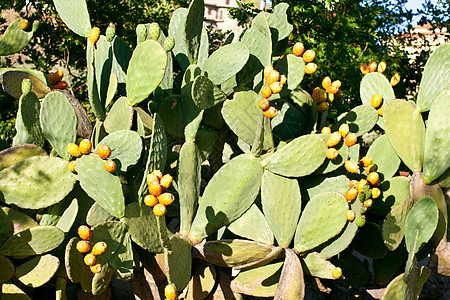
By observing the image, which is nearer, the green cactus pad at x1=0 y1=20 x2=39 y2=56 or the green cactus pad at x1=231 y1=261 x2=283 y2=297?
the green cactus pad at x1=231 y1=261 x2=283 y2=297

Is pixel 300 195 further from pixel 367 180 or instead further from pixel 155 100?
pixel 155 100

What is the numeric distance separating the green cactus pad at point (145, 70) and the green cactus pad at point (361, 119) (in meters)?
0.82

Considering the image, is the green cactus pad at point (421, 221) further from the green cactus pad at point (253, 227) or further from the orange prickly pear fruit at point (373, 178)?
the green cactus pad at point (253, 227)

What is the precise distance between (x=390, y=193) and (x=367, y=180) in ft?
0.49

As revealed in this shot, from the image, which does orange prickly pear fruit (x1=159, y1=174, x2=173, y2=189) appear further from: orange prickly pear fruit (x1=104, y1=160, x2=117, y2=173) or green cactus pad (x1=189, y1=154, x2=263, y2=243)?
green cactus pad (x1=189, y1=154, x2=263, y2=243)

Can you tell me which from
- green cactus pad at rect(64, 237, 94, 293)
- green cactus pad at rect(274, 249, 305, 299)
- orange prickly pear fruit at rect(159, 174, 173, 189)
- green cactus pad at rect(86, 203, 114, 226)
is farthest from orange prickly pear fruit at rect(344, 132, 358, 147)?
green cactus pad at rect(64, 237, 94, 293)

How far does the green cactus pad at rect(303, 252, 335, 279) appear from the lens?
5.78 ft

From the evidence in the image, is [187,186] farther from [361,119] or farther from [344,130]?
[361,119]

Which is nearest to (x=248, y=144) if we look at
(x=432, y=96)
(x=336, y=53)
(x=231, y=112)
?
(x=231, y=112)

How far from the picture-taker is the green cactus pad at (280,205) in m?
1.77

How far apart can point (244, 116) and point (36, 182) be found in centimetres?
79

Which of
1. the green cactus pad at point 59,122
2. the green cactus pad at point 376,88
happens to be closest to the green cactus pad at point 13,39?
the green cactus pad at point 59,122

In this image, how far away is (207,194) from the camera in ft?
5.87

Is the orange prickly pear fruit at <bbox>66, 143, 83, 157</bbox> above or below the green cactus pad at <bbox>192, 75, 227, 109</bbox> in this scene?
below
